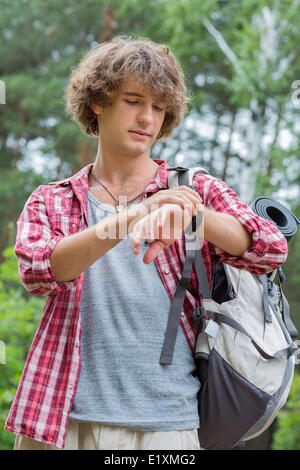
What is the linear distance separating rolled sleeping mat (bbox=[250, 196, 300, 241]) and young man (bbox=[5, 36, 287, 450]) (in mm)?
210

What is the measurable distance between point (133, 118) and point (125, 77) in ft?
0.46

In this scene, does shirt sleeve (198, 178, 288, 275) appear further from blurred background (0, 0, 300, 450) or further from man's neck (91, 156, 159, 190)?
blurred background (0, 0, 300, 450)

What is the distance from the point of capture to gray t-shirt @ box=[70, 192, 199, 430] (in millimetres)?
1523

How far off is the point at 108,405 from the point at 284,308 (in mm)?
620

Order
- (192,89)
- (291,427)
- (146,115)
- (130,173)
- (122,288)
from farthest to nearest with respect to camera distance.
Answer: (192,89)
(291,427)
(130,173)
(146,115)
(122,288)

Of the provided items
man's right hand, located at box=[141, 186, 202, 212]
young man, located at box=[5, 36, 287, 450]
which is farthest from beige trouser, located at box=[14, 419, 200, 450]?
man's right hand, located at box=[141, 186, 202, 212]

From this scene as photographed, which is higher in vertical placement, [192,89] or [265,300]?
[192,89]

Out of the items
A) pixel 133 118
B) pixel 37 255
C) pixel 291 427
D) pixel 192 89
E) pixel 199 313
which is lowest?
pixel 291 427

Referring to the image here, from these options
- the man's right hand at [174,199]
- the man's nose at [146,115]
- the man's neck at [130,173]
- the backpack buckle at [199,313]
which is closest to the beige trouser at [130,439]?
the backpack buckle at [199,313]

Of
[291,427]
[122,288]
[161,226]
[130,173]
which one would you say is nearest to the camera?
[161,226]

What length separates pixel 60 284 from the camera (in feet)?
5.00

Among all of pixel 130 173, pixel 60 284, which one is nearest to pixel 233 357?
pixel 60 284

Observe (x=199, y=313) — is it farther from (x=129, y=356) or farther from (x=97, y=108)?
(x=97, y=108)

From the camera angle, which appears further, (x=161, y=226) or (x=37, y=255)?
(x=37, y=255)
